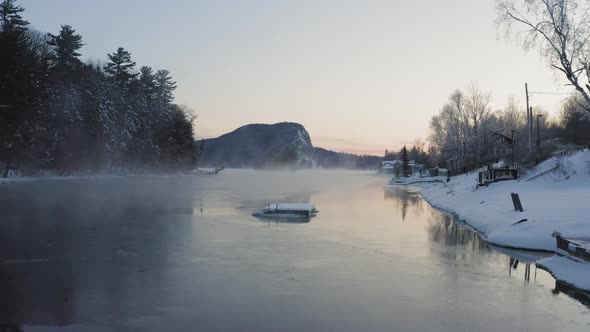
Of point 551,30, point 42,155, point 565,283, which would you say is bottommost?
point 565,283

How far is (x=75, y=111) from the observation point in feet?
232

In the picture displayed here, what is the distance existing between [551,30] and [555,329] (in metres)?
25.3

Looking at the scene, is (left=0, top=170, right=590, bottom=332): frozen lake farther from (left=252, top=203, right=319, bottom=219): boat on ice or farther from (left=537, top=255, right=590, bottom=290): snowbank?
(left=252, top=203, right=319, bottom=219): boat on ice

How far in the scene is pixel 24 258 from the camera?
14461 mm

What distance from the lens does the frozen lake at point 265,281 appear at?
9.03 m

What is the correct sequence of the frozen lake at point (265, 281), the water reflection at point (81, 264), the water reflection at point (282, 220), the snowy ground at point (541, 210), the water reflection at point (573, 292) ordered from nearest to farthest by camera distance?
the frozen lake at point (265, 281), the water reflection at point (81, 264), the water reflection at point (573, 292), the snowy ground at point (541, 210), the water reflection at point (282, 220)

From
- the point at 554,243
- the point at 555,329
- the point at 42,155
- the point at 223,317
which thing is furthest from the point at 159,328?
the point at 42,155

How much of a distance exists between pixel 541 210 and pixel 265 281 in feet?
51.6

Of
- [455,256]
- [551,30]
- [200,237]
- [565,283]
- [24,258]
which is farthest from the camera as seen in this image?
[551,30]

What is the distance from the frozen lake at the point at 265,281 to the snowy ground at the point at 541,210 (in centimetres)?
91

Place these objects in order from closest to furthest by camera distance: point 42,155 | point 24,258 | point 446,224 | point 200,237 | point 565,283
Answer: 1. point 565,283
2. point 24,258
3. point 200,237
4. point 446,224
5. point 42,155

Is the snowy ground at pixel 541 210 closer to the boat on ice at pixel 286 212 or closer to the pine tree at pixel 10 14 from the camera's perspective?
the boat on ice at pixel 286 212

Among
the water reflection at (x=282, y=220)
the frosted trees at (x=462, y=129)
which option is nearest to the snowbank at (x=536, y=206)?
the water reflection at (x=282, y=220)

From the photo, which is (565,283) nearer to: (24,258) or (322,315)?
(322,315)
